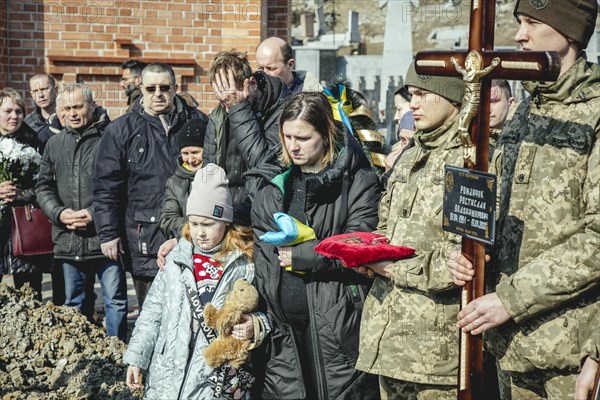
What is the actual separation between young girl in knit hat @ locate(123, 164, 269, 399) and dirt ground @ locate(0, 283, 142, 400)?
2.24 ft

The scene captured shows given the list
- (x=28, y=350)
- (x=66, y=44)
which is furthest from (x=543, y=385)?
(x=66, y=44)

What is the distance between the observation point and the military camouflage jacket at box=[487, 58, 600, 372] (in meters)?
3.09

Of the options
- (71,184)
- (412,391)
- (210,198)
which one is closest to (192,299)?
(210,198)

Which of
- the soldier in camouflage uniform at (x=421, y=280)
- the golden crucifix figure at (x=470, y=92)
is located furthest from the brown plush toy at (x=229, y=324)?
the golden crucifix figure at (x=470, y=92)

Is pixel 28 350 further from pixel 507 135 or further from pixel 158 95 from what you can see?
pixel 507 135

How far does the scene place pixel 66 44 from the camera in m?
9.62

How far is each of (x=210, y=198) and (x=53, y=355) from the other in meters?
1.84

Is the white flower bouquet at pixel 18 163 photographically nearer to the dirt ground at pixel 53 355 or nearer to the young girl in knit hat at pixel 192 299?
the dirt ground at pixel 53 355

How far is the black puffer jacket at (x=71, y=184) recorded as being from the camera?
676 centimetres

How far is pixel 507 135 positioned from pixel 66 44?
7.12m

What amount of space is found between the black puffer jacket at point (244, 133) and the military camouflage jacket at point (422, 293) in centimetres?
150

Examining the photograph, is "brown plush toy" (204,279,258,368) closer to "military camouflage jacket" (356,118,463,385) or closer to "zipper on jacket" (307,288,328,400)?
"zipper on jacket" (307,288,328,400)

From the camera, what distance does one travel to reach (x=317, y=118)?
451cm

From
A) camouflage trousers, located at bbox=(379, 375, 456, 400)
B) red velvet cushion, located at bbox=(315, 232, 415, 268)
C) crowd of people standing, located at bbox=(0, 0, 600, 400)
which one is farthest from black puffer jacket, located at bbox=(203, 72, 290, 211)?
camouflage trousers, located at bbox=(379, 375, 456, 400)
